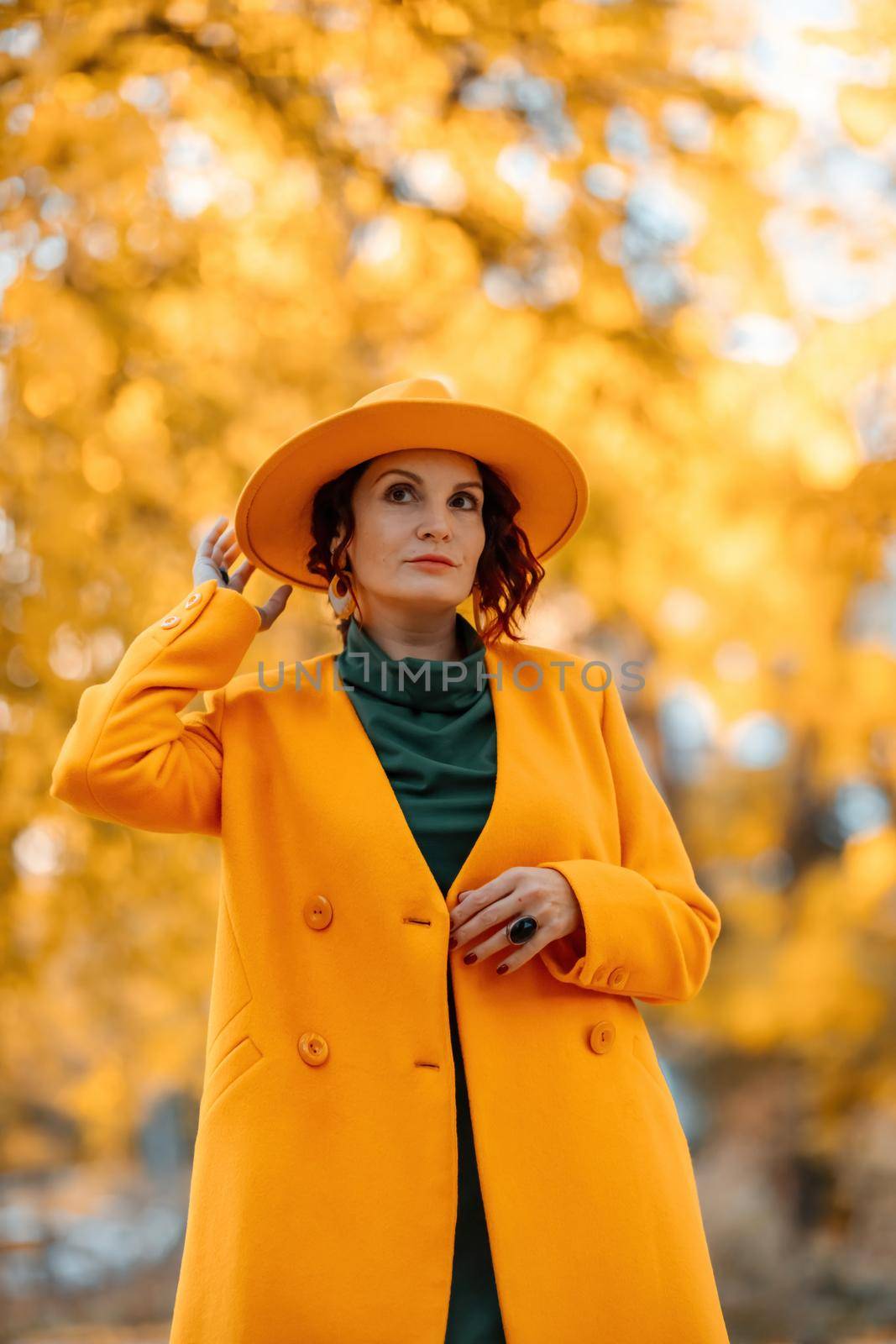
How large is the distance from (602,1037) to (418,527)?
65cm

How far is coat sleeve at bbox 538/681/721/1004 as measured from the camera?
1.58 m

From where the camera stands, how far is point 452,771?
5.46ft

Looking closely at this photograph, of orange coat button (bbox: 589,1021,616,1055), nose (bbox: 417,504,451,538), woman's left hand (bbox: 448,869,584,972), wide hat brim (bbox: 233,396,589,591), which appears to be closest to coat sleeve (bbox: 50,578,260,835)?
wide hat brim (bbox: 233,396,589,591)

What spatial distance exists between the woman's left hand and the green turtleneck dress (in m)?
0.08

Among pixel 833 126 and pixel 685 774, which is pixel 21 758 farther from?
pixel 685 774

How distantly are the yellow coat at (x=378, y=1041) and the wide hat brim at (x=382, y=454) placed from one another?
15 cm

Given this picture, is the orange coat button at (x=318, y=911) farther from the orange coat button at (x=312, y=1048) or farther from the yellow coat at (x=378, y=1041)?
the orange coat button at (x=312, y=1048)

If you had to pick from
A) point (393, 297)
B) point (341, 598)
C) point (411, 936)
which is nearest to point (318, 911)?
point (411, 936)

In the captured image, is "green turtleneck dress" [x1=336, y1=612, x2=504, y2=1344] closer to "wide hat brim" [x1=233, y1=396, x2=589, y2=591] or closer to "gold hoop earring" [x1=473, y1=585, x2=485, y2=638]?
"gold hoop earring" [x1=473, y1=585, x2=485, y2=638]

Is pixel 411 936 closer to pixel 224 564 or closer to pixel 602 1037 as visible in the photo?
pixel 602 1037

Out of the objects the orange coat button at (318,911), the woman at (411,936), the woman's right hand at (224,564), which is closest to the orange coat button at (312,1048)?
the woman at (411,936)

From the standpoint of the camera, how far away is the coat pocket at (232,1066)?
5.05 ft

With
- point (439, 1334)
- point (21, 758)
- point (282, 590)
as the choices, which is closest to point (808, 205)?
point (21, 758)

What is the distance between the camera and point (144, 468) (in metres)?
3.76
